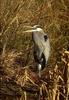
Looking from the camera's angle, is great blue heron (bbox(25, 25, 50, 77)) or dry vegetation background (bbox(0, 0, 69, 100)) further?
great blue heron (bbox(25, 25, 50, 77))

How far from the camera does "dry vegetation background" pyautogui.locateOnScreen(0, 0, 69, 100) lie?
347 centimetres

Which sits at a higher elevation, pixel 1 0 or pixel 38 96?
pixel 1 0

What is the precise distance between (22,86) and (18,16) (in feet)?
3.19

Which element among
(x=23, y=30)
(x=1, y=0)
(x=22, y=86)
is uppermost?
(x=1, y=0)

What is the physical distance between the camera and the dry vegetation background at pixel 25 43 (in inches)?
137

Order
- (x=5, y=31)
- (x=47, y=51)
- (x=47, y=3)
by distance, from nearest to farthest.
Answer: (x=47, y=51), (x=5, y=31), (x=47, y=3)

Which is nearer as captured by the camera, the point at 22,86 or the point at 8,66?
the point at 22,86

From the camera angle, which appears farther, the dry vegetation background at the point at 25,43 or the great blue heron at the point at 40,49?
the great blue heron at the point at 40,49

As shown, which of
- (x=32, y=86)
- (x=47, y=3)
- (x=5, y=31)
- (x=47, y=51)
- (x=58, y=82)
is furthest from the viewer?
(x=47, y=3)

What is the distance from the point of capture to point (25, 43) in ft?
14.6

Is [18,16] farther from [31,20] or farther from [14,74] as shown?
[14,74]

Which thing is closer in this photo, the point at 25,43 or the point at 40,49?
the point at 40,49

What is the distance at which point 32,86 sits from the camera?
348 centimetres

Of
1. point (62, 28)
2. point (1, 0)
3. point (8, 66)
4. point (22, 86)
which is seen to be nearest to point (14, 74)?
point (8, 66)
